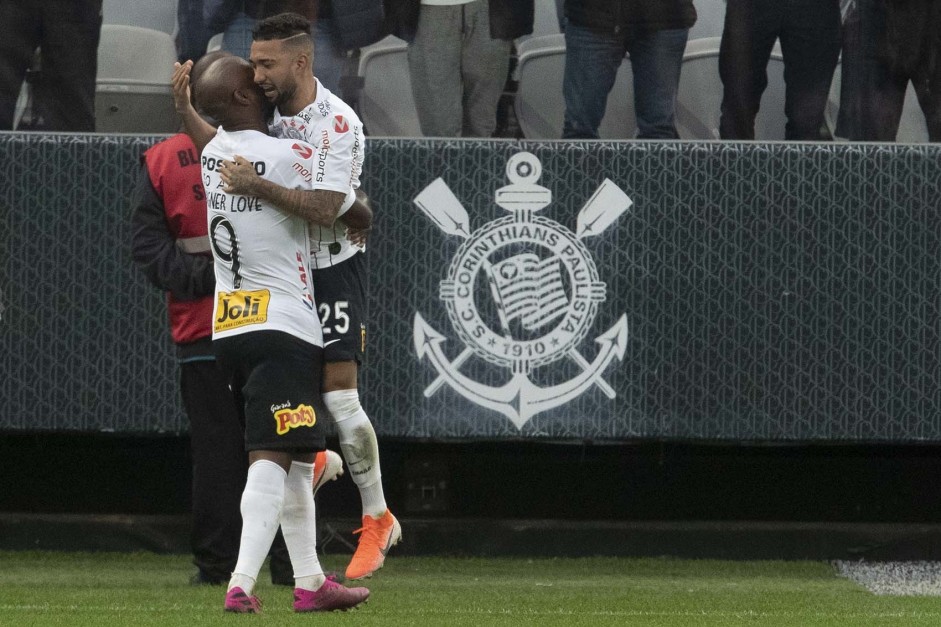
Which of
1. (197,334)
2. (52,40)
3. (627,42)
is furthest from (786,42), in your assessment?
(52,40)

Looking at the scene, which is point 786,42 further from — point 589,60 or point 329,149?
point 329,149

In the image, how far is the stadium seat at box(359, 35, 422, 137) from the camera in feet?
21.4

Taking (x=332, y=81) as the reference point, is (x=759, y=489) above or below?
below

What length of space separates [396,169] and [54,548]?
2079 mm

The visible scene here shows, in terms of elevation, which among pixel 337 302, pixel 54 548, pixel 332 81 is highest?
pixel 332 81

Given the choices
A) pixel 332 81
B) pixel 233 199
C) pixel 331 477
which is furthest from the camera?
pixel 332 81

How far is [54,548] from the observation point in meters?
6.97

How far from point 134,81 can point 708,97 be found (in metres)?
2.22

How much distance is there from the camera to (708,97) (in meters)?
6.68

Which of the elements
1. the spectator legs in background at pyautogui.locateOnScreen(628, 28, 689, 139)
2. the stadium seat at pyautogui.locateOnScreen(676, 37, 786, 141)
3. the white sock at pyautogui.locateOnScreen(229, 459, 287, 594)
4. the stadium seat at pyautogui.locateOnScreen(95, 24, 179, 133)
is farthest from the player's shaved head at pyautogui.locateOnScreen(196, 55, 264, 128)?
the stadium seat at pyautogui.locateOnScreen(676, 37, 786, 141)

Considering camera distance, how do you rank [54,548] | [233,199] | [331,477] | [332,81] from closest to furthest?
[233,199]
[331,477]
[332,81]
[54,548]

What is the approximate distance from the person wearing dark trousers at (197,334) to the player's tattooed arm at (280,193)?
0.93m

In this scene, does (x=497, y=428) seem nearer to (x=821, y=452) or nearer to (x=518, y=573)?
(x=518, y=573)

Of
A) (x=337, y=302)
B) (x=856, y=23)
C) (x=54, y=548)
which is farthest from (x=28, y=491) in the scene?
(x=856, y=23)
